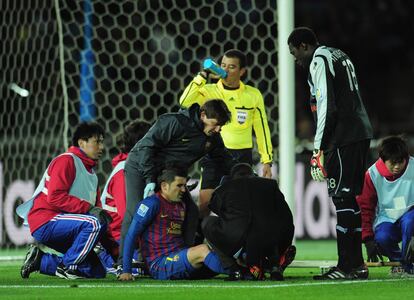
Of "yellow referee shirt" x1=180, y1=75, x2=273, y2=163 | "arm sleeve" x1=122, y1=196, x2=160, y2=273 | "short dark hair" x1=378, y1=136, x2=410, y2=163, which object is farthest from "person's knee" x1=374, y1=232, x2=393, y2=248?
"arm sleeve" x1=122, y1=196, x2=160, y2=273

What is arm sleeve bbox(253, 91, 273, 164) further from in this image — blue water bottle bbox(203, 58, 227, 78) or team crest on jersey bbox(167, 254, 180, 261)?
team crest on jersey bbox(167, 254, 180, 261)

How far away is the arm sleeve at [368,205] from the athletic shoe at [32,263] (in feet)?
7.55

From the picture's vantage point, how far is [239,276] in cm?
674

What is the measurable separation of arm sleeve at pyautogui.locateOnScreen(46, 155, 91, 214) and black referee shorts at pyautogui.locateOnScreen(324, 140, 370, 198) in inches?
70.0

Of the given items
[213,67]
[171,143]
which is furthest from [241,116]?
[171,143]

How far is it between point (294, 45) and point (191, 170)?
524 cm

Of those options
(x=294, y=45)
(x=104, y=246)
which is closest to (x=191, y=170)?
(x=104, y=246)

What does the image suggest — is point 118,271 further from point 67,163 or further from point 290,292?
point 290,292

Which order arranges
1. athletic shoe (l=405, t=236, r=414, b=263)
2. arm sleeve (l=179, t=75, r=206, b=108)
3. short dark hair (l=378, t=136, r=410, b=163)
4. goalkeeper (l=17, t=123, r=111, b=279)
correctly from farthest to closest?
1. arm sleeve (l=179, t=75, r=206, b=108)
2. short dark hair (l=378, t=136, r=410, b=163)
3. goalkeeper (l=17, t=123, r=111, b=279)
4. athletic shoe (l=405, t=236, r=414, b=263)

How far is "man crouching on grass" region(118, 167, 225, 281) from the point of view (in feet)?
22.4

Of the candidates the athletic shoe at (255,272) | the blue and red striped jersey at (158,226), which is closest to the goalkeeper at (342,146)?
the athletic shoe at (255,272)

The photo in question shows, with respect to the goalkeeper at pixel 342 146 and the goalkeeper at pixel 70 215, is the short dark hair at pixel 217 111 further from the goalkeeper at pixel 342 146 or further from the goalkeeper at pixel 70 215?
the goalkeeper at pixel 70 215

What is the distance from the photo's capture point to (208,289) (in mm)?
6062

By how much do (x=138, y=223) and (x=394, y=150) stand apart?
1.93m
